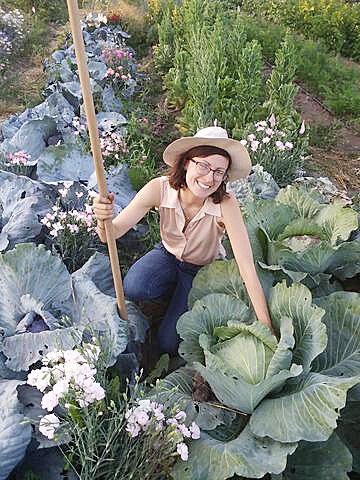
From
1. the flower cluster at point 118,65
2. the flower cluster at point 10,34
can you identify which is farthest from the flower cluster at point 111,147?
the flower cluster at point 10,34

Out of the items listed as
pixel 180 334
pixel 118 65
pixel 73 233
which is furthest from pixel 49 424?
pixel 118 65

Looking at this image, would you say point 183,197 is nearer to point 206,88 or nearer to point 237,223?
point 237,223

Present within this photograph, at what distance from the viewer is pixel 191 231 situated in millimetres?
2338

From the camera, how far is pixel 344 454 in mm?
1768

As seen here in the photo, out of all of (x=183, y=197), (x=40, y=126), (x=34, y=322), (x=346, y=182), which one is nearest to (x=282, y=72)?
(x=346, y=182)

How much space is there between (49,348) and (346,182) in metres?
3.16

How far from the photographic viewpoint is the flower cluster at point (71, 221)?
8.84 ft

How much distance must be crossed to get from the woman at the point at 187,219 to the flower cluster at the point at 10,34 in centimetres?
525

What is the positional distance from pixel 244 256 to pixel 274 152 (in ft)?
5.54

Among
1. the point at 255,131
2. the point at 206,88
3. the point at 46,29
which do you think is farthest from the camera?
the point at 46,29

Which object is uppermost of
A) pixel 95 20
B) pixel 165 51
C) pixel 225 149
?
pixel 225 149

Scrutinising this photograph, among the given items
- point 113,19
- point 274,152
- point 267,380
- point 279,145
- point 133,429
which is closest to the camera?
point 133,429

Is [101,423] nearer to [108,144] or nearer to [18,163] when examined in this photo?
[18,163]

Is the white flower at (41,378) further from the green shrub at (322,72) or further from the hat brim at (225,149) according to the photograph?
the green shrub at (322,72)
